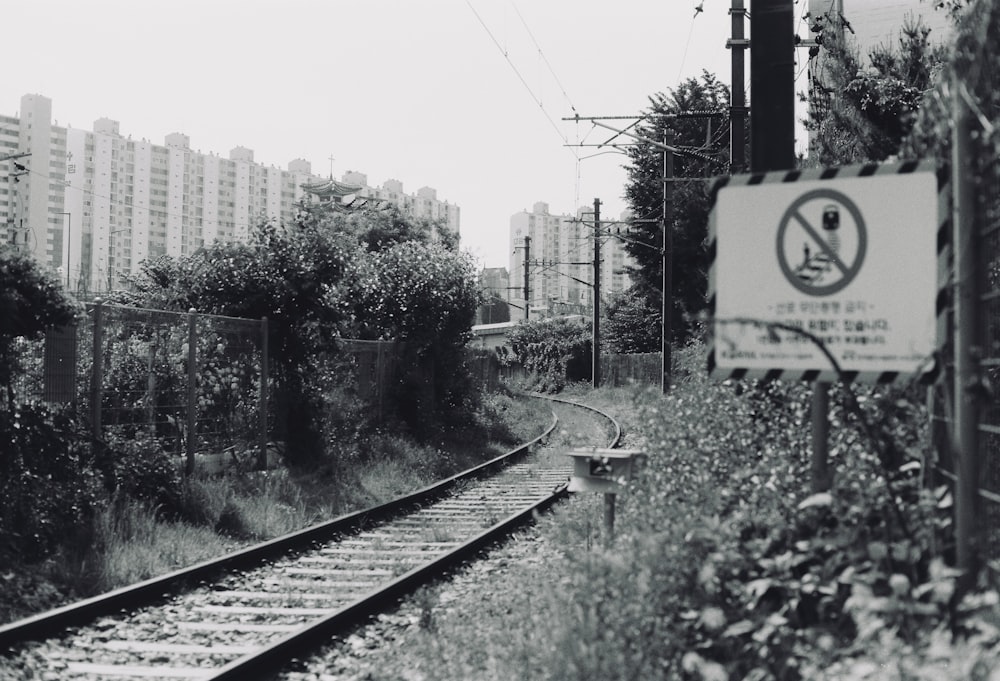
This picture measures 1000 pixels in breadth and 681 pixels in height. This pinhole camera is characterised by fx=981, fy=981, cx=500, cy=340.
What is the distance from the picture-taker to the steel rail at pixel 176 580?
20.7 ft

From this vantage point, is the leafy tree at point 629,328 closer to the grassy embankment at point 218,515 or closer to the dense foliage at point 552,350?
the dense foliage at point 552,350

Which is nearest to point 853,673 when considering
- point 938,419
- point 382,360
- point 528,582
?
point 938,419

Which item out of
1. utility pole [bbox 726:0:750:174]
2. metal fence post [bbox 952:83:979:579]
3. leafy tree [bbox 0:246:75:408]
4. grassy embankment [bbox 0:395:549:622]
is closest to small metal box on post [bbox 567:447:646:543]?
metal fence post [bbox 952:83:979:579]

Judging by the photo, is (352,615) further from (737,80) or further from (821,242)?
(737,80)

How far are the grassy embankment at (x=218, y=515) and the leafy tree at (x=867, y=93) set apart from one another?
7.83m

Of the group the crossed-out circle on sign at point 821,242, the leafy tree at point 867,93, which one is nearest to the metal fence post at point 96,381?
the crossed-out circle on sign at point 821,242

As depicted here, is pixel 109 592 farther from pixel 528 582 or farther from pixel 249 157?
pixel 249 157

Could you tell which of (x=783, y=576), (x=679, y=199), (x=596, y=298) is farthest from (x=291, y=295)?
(x=596, y=298)

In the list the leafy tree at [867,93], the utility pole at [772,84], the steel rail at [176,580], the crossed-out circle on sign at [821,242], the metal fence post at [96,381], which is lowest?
the steel rail at [176,580]

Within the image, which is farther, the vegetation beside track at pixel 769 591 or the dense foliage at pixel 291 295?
the dense foliage at pixel 291 295

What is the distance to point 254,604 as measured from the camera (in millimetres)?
7457

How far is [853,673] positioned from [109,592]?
605 centimetres

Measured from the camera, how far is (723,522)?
4797mm

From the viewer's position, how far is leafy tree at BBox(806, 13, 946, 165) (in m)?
12.3
